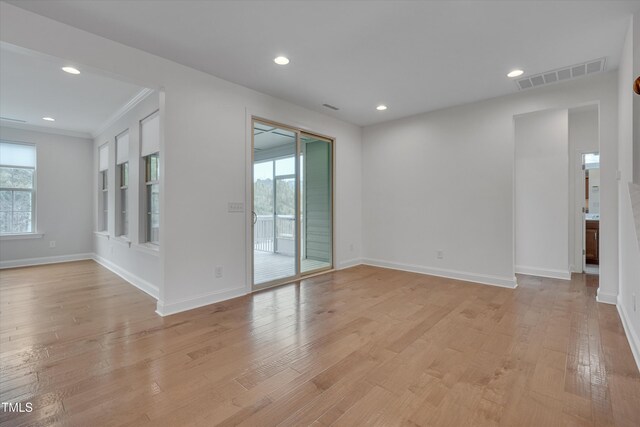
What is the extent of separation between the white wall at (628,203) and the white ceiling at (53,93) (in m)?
4.83

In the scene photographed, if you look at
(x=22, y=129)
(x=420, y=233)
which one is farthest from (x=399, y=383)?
(x=22, y=129)

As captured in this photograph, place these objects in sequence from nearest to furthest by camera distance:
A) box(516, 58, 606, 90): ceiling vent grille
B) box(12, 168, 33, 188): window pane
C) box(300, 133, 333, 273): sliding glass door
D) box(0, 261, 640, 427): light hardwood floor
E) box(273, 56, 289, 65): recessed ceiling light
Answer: box(0, 261, 640, 427): light hardwood floor
box(273, 56, 289, 65): recessed ceiling light
box(516, 58, 606, 90): ceiling vent grille
box(300, 133, 333, 273): sliding glass door
box(12, 168, 33, 188): window pane

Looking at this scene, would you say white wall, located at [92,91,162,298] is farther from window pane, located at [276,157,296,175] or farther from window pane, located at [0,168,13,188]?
window pane, located at [0,168,13,188]

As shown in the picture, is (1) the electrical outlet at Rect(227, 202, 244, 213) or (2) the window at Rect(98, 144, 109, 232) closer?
(1) the electrical outlet at Rect(227, 202, 244, 213)

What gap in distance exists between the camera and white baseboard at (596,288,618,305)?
11.0 feet

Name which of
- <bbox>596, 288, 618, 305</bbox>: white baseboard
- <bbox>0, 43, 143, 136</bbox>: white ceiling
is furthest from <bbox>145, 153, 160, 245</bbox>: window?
<bbox>596, 288, 618, 305</bbox>: white baseboard

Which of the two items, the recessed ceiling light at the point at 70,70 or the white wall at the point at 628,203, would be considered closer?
the white wall at the point at 628,203

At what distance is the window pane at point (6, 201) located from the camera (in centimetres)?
549

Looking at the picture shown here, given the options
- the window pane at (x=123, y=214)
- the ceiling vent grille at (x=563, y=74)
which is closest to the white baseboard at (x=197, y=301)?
the window pane at (x=123, y=214)

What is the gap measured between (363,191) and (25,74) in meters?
5.11

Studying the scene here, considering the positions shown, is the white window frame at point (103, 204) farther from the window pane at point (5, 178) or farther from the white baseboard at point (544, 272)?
the white baseboard at point (544, 272)

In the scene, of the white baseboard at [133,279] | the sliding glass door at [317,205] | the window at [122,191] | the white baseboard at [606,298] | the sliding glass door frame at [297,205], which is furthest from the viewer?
the sliding glass door at [317,205]

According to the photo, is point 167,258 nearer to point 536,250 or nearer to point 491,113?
point 491,113

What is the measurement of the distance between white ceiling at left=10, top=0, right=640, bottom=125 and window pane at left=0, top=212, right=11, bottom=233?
5233mm
